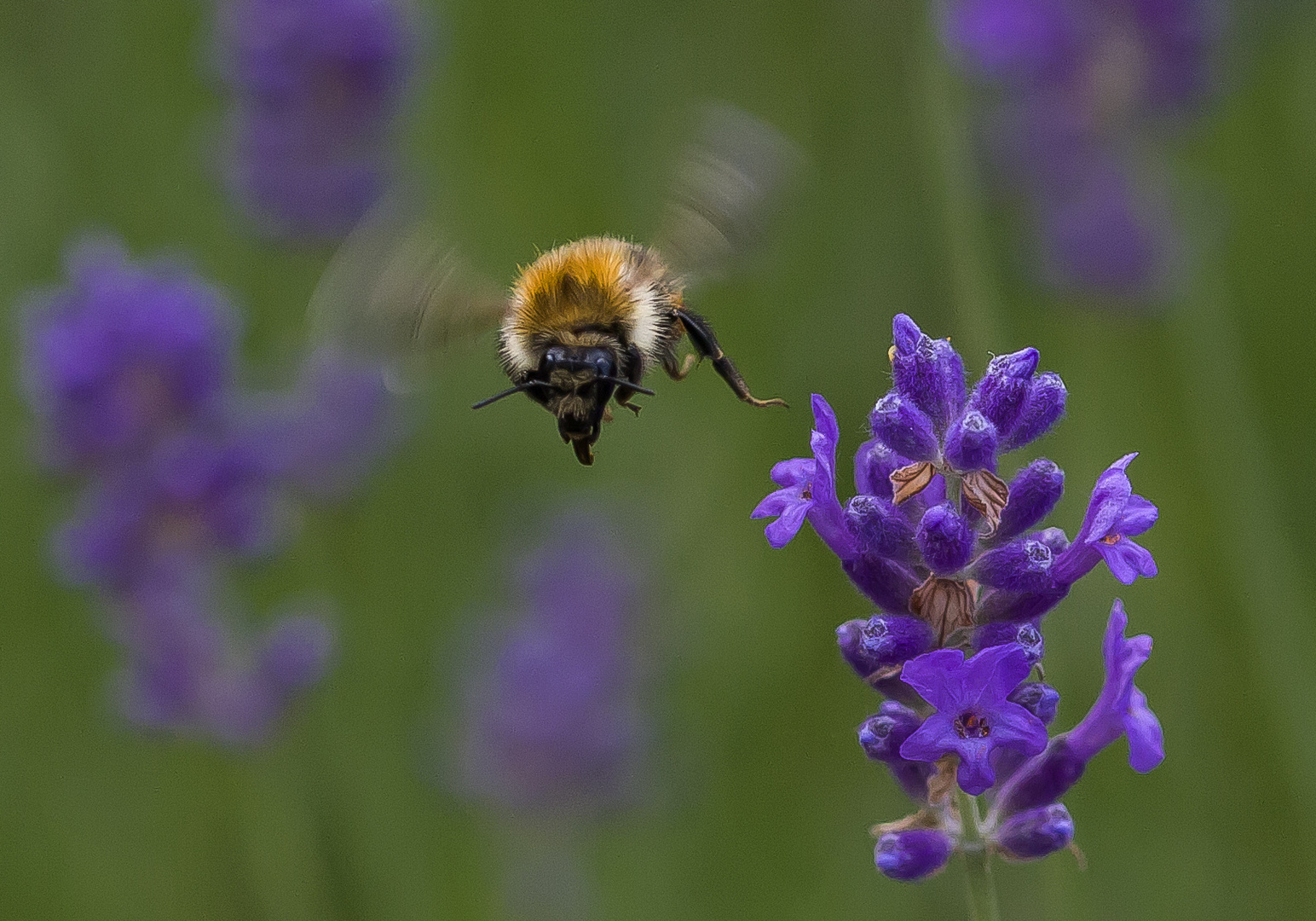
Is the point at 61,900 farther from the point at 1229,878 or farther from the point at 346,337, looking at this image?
the point at 1229,878

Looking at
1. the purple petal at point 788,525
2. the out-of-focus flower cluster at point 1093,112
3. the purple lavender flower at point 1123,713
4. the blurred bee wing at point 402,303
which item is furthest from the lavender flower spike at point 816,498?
the out-of-focus flower cluster at point 1093,112

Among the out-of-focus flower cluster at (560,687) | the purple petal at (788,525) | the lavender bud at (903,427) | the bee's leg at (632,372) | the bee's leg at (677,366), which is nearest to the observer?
the purple petal at (788,525)

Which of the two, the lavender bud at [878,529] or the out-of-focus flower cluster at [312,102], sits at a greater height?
the out-of-focus flower cluster at [312,102]

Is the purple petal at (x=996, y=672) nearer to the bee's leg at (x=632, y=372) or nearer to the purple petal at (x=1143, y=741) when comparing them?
the purple petal at (x=1143, y=741)

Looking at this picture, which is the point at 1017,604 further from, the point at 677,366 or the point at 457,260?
the point at 457,260

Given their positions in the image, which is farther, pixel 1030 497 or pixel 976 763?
pixel 1030 497

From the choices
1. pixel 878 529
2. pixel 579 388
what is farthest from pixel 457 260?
pixel 878 529

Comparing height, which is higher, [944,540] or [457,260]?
[457,260]
